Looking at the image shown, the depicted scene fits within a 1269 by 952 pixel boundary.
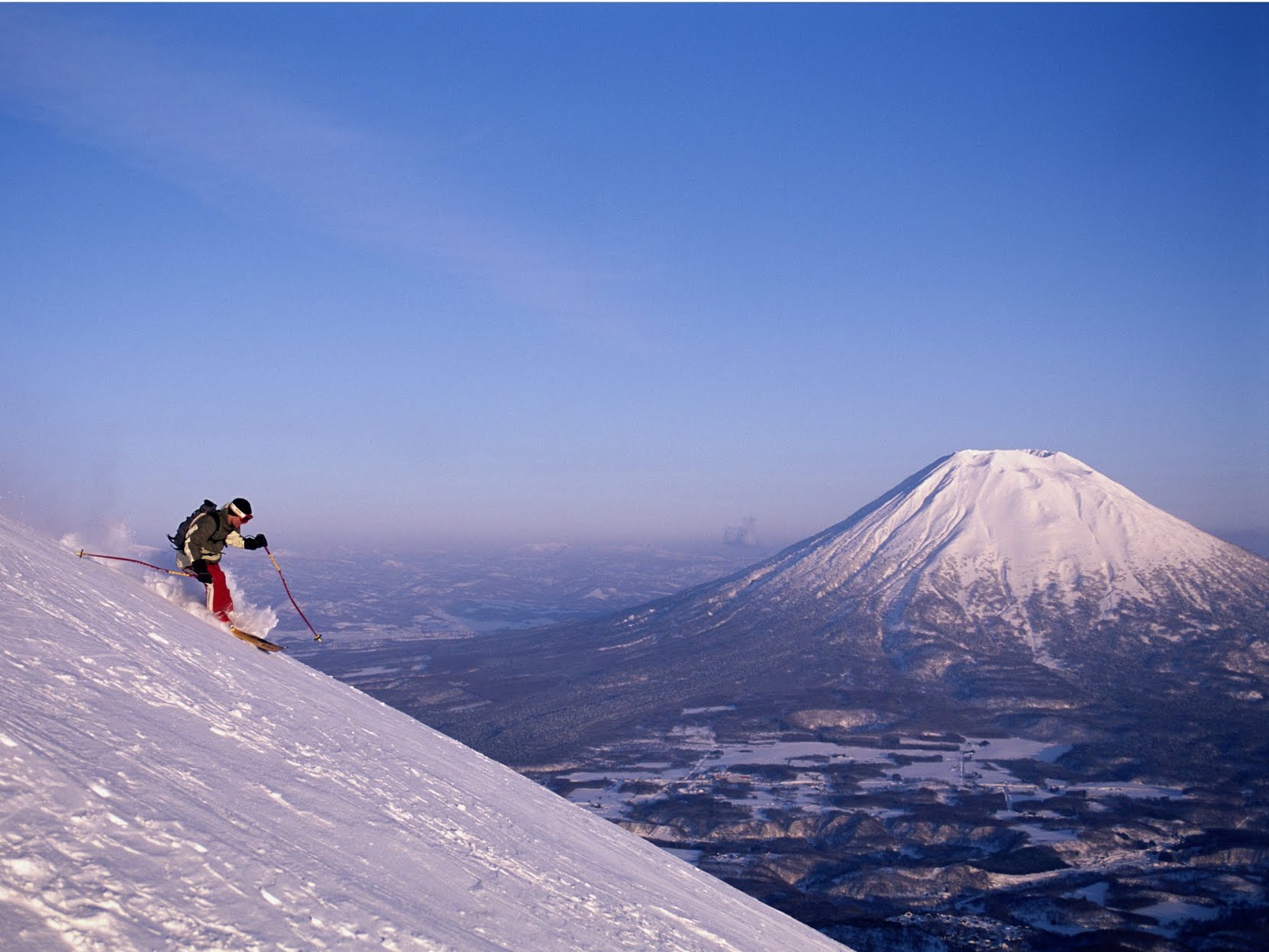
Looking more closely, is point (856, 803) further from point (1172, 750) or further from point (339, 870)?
point (339, 870)

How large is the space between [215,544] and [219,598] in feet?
3.16

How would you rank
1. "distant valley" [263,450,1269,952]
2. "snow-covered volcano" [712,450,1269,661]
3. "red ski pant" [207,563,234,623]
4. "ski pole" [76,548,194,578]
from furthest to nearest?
"snow-covered volcano" [712,450,1269,661], "distant valley" [263,450,1269,952], "red ski pant" [207,563,234,623], "ski pole" [76,548,194,578]

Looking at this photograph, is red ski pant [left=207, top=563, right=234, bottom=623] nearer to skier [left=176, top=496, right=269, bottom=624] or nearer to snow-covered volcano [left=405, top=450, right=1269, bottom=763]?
skier [left=176, top=496, right=269, bottom=624]

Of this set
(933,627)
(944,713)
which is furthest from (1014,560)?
(944,713)

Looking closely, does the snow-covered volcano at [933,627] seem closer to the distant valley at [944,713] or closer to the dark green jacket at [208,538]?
the distant valley at [944,713]

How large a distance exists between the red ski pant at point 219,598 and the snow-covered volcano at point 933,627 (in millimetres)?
72347

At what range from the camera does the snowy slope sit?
4.14 m

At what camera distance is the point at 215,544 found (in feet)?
37.1

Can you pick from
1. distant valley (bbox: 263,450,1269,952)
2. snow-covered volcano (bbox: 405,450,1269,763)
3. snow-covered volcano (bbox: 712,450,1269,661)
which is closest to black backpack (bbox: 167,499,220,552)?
distant valley (bbox: 263,450,1269,952)

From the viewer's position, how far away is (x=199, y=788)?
5.62 m

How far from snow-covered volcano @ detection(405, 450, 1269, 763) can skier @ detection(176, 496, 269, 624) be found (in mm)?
72429

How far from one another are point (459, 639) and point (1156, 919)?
140m

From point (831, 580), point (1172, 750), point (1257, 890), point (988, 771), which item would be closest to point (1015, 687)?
point (1172, 750)

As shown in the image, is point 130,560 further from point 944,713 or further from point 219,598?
point 944,713
